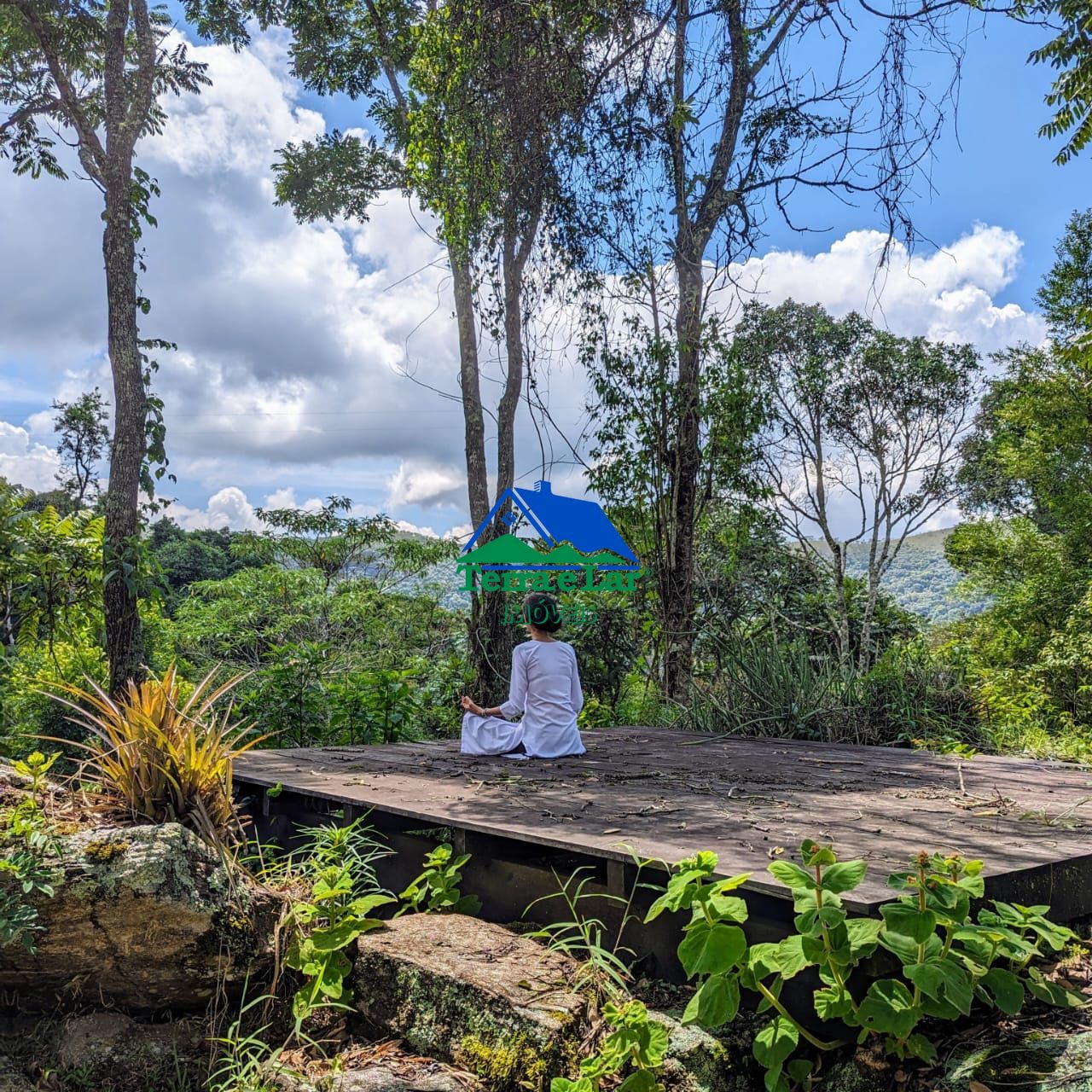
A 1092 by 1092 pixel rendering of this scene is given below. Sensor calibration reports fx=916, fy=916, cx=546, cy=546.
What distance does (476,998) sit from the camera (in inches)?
94.3

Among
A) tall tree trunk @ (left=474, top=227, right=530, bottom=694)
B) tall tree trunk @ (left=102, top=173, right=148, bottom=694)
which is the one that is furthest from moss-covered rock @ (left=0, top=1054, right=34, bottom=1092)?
tall tree trunk @ (left=474, top=227, right=530, bottom=694)

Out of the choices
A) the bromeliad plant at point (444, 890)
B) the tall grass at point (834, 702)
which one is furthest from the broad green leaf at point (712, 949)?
the tall grass at point (834, 702)

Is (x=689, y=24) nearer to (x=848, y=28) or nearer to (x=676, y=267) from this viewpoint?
(x=848, y=28)

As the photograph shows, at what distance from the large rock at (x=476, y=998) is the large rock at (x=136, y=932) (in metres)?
0.45

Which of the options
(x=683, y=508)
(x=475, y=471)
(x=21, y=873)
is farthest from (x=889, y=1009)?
(x=475, y=471)

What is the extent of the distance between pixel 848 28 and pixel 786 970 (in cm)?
525

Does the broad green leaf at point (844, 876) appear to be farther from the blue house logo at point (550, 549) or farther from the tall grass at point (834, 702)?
the blue house logo at point (550, 549)

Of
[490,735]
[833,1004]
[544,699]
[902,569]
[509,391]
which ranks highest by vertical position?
[509,391]

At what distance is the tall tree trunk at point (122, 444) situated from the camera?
7801mm

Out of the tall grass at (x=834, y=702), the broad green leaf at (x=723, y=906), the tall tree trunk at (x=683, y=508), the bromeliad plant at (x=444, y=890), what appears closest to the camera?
the broad green leaf at (x=723, y=906)

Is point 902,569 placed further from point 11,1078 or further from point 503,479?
point 11,1078

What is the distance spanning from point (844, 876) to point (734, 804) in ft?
5.18

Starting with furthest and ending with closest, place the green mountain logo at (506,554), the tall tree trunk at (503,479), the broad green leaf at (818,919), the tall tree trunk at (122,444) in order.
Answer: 1. the green mountain logo at (506,554)
2. the tall tree trunk at (503,479)
3. the tall tree trunk at (122,444)
4. the broad green leaf at (818,919)

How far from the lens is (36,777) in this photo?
3086mm
